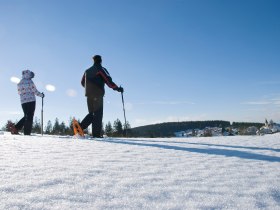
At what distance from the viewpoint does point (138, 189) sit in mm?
2873

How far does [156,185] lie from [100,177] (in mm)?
582

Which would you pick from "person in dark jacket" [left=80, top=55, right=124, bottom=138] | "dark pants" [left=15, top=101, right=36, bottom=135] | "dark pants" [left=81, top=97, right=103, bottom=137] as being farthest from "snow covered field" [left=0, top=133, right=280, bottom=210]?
"dark pants" [left=15, top=101, right=36, bottom=135]

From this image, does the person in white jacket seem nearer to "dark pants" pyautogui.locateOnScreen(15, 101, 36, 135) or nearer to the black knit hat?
"dark pants" pyautogui.locateOnScreen(15, 101, 36, 135)

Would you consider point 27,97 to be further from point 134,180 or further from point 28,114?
point 134,180

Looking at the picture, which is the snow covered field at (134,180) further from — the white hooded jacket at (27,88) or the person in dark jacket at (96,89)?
the white hooded jacket at (27,88)

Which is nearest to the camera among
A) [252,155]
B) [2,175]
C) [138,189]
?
[138,189]

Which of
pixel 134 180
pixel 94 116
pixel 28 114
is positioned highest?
pixel 28 114

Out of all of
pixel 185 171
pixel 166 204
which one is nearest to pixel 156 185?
pixel 166 204

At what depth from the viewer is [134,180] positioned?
319 cm

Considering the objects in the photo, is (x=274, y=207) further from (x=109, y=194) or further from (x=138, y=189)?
(x=109, y=194)

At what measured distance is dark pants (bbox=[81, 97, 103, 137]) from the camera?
9234 mm

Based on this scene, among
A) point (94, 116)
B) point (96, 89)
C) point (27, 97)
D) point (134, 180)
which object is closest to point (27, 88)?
point (27, 97)

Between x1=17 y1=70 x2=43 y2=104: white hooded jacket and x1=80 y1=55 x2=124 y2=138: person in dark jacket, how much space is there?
2.46 metres

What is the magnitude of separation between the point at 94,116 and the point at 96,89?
2.57 feet
